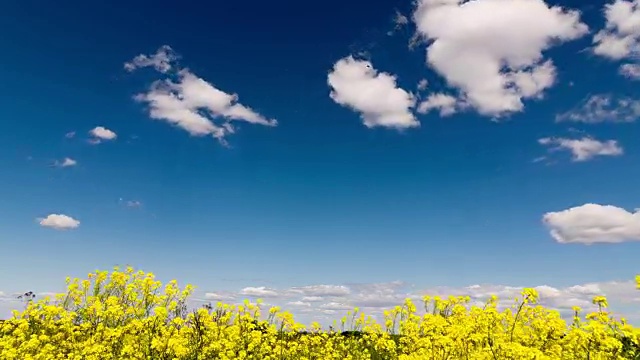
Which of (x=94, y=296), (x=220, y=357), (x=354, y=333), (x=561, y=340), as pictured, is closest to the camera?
(x=561, y=340)

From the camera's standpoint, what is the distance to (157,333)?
14297 millimetres

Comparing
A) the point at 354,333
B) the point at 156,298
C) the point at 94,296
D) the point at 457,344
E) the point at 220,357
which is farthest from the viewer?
the point at 354,333

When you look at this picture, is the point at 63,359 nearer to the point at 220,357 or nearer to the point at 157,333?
the point at 157,333

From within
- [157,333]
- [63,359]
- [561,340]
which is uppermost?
[561,340]

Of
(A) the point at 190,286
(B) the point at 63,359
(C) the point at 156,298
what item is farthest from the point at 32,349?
(A) the point at 190,286

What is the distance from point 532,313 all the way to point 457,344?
3.34 metres

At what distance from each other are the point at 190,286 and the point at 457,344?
383 inches

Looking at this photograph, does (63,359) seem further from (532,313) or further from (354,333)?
(532,313)

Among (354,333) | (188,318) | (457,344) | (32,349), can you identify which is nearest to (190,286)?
(188,318)

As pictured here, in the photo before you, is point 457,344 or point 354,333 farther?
point 354,333

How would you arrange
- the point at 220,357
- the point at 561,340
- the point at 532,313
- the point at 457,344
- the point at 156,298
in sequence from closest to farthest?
the point at 561,340
the point at 457,344
the point at 532,313
the point at 220,357
the point at 156,298

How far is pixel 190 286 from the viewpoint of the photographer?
54.9 ft

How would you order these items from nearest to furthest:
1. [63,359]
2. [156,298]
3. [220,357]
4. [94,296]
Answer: [220,357] < [63,359] < [156,298] < [94,296]

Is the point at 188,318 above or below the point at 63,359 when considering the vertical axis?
above
